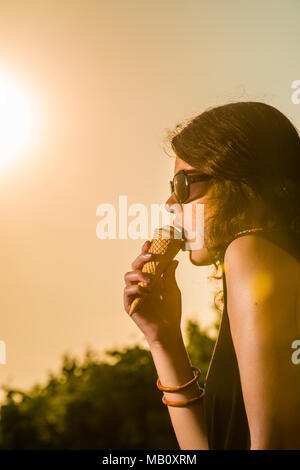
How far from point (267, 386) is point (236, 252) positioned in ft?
1.73

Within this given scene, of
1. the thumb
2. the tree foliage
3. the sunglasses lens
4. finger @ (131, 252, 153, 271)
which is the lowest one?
the tree foliage

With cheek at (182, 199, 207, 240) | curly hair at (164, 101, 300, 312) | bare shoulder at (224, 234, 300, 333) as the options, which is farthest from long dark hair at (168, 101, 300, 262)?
bare shoulder at (224, 234, 300, 333)

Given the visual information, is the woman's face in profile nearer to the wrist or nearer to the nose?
the nose

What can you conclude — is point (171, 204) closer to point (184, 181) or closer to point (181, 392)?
point (184, 181)

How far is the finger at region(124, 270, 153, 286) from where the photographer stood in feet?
8.95

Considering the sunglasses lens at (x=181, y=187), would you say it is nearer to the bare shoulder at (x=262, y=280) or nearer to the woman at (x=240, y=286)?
the woman at (x=240, y=286)

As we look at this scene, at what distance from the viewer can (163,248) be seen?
3072mm

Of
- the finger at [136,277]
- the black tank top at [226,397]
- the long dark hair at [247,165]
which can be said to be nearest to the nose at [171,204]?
the long dark hair at [247,165]

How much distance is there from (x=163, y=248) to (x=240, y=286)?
1144 millimetres

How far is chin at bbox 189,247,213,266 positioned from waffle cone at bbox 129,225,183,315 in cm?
24

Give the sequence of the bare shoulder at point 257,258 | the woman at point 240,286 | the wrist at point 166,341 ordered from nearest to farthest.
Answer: the woman at point 240,286 < the bare shoulder at point 257,258 < the wrist at point 166,341

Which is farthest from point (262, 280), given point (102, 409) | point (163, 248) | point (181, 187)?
point (102, 409)

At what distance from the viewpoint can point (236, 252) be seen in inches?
80.4

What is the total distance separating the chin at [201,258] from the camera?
2.77m
